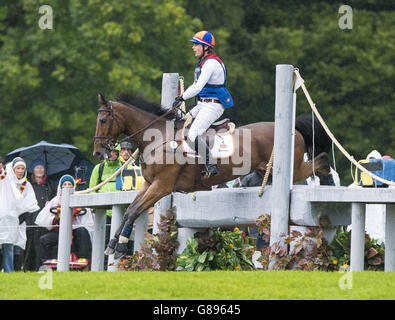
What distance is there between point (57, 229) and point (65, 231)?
58.1 inches

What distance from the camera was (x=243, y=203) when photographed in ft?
46.3

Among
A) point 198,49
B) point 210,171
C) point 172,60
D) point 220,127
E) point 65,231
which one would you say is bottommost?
point 65,231

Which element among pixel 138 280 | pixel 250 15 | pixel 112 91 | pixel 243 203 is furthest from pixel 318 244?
pixel 250 15

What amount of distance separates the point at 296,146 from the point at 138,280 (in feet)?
13.6

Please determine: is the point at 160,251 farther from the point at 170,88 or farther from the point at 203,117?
the point at 170,88

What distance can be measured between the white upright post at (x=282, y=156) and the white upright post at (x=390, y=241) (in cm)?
133

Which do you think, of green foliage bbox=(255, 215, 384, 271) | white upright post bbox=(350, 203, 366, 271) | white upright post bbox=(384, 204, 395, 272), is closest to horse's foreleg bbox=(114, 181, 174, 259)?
green foliage bbox=(255, 215, 384, 271)

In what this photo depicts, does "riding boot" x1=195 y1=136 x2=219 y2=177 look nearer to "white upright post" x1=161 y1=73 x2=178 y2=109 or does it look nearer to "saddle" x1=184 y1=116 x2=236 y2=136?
"saddle" x1=184 y1=116 x2=236 y2=136

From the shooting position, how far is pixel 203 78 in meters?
13.8

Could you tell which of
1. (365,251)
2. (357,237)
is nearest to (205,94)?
(357,237)

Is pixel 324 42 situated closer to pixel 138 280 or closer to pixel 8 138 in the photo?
pixel 8 138

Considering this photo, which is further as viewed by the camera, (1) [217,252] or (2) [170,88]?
(2) [170,88]

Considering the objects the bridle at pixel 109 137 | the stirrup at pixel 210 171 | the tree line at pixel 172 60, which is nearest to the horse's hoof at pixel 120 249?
the bridle at pixel 109 137

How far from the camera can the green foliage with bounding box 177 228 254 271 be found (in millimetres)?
14352
